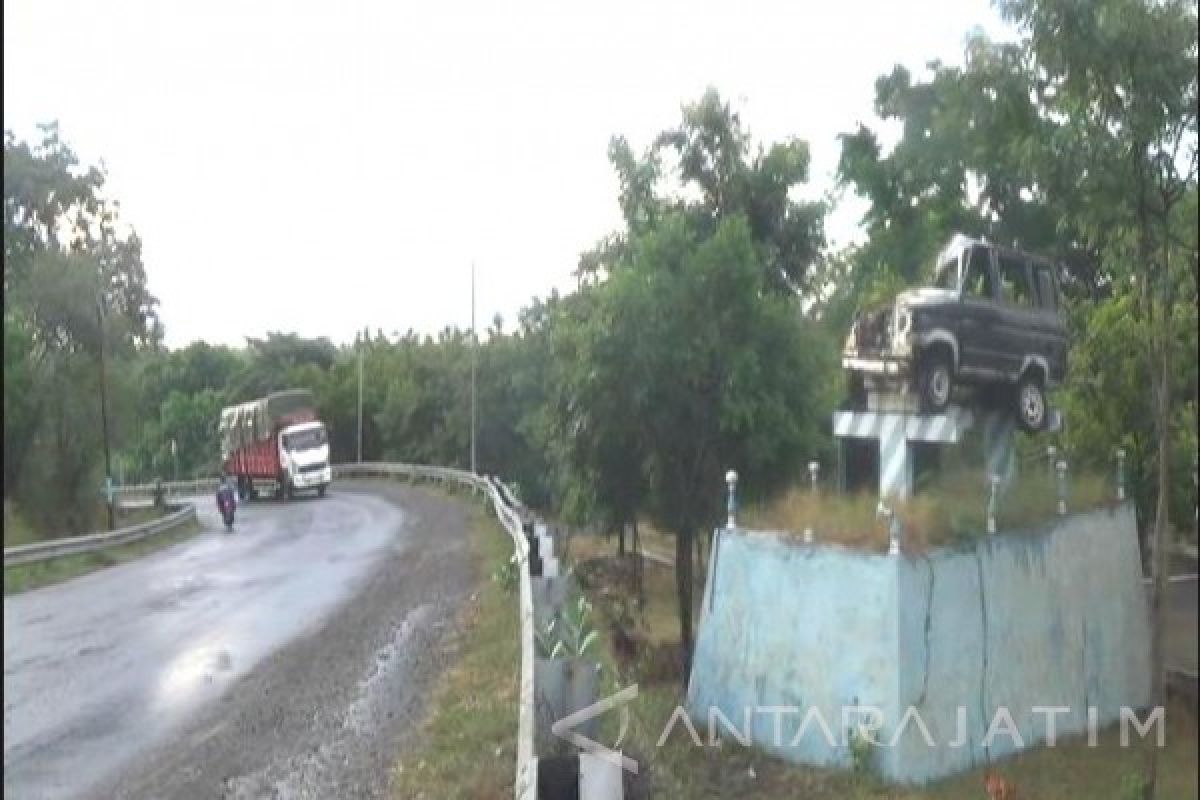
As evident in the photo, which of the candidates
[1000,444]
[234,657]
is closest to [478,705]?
[234,657]

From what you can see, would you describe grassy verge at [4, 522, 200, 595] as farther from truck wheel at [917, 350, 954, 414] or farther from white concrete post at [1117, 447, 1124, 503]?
white concrete post at [1117, 447, 1124, 503]

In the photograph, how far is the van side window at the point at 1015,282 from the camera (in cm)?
369

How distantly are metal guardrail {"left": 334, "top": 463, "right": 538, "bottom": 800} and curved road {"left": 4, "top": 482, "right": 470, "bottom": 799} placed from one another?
0.20 feet

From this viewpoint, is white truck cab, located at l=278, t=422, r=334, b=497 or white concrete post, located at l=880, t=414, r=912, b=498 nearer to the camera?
white concrete post, located at l=880, t=414, r=912, b=498

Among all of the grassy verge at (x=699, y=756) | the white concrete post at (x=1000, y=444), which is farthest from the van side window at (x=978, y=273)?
the grassy verge at (x=699, y=756)

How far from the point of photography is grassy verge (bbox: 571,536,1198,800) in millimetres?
3664

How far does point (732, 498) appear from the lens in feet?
14.8

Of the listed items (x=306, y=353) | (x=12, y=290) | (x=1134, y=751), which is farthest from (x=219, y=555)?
(x=1134, y=751)

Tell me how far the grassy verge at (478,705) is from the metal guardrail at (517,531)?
8 cm

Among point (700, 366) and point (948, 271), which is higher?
point (948, 271)

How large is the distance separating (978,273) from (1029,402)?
1.21ft

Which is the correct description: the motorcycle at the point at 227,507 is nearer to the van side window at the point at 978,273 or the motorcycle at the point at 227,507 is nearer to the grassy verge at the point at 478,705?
the grassy verge at the point at 478,705

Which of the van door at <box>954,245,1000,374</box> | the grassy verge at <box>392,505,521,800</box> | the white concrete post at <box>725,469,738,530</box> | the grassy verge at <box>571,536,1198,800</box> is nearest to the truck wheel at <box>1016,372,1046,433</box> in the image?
the van door at <box>954,245,1000,374</box>

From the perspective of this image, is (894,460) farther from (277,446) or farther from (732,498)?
(277,446)
